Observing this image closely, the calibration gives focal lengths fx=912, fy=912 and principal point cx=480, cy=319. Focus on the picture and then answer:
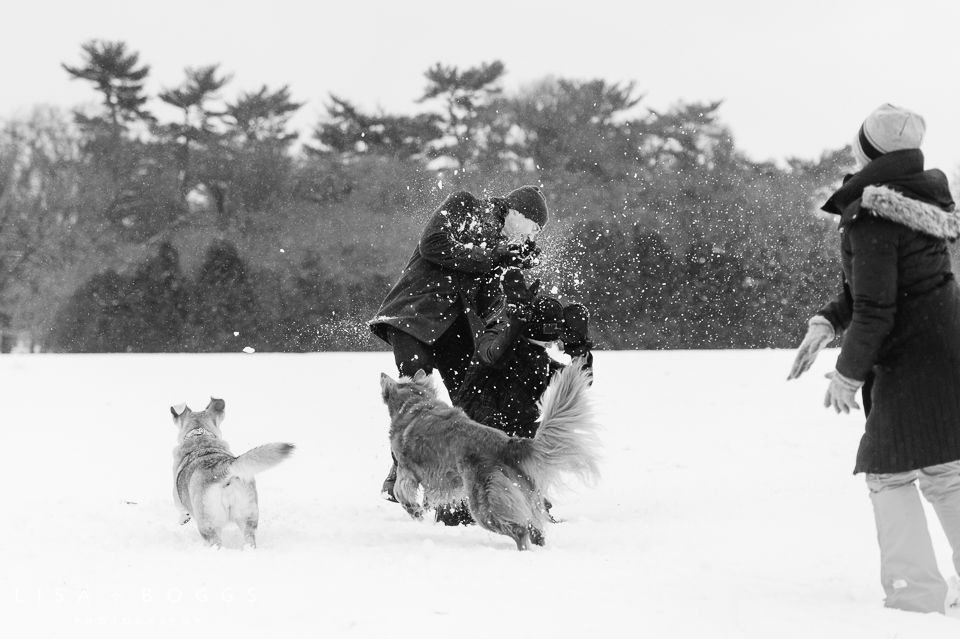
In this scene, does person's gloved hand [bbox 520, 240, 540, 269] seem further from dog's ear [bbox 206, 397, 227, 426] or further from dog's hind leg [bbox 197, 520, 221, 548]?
dog's hind leg [bbox 197, 520, 221, 548]

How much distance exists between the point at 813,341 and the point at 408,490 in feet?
7.95

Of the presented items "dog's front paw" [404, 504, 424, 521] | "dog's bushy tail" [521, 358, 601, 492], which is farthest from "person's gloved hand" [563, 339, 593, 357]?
"dog's front paw" [404, 504, 424, 521]

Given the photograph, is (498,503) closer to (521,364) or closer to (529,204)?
(521,364)

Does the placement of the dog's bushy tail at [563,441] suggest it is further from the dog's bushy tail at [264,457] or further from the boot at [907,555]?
the boot at [907,555]

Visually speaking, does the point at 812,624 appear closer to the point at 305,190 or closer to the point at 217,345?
the point at 217,345

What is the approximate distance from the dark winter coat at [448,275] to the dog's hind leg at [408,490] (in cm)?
92

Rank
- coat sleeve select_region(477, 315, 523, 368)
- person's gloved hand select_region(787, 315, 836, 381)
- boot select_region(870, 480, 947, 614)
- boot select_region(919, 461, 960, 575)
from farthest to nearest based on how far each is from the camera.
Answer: coat sleeve select_region(477, 315, 523, 368), person's gloved hand select_region(787, 315, 836, 381), boot select_region(919, 461, 960, 575), boot select_region(870, 480, 947, 614)

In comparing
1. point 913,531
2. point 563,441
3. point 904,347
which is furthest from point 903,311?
point 563,441

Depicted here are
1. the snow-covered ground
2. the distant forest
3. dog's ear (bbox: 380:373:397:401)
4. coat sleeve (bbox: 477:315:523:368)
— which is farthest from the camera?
the distant forest

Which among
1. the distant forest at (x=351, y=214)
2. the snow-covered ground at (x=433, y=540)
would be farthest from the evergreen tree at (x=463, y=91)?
the snow-covered ground at (x=433, y=540)

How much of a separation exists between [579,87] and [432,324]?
22.6 meters

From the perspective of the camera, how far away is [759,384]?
1195 centimetres

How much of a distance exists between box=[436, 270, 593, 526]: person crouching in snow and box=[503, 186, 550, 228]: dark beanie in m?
0.39

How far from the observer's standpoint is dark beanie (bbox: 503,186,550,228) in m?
5.57
